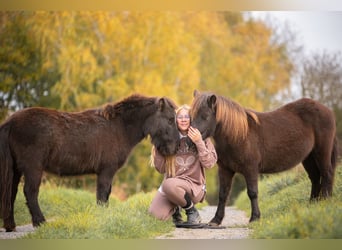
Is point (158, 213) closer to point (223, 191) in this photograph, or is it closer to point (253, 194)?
point (223, 191)

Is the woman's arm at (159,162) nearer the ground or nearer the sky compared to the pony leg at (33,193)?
nearer the sky

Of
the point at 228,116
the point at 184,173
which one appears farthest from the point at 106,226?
the point at 228,116

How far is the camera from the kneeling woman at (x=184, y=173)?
6180 mm

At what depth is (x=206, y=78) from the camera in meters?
16.7

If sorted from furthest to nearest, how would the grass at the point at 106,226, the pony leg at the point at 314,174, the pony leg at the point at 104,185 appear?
the pony leg at the point at 314,174 < the pony leg at the point at 104,185 < the grass at the point at 106,226

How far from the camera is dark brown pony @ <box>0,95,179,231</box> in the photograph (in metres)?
Result: 6.48

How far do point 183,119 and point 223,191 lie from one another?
1154 mm

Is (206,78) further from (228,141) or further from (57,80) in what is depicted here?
(228,141)

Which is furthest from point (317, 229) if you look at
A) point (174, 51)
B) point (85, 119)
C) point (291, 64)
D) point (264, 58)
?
point (264, 58)

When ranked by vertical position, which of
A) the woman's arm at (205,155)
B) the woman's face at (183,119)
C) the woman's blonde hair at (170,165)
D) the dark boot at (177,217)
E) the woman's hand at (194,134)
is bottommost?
the dark boot at (177,217)

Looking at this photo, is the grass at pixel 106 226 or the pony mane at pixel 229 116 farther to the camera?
the pony mane at pixel 229 116

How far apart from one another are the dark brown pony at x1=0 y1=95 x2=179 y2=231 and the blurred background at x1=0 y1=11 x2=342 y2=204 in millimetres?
4158

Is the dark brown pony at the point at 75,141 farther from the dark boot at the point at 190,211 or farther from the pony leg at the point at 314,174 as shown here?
the pony leg at the point at 314,174

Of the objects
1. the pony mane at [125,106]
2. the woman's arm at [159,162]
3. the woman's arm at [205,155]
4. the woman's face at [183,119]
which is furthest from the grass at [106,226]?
the pony mane at [125,106]
